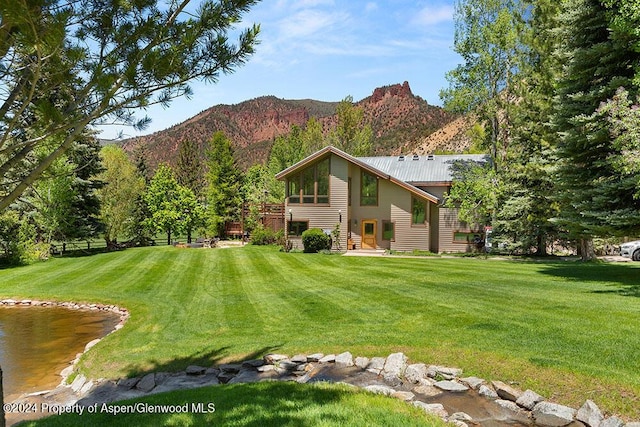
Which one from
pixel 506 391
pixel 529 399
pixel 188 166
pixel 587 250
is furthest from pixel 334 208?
pixel 188 166

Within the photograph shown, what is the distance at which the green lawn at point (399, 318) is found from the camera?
246 inches

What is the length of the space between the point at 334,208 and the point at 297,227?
8.91 feet

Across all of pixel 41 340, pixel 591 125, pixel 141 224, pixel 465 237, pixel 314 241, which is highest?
pixel 591 125

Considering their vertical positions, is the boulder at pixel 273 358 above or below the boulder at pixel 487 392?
Result: below

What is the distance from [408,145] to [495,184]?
59.2 meters

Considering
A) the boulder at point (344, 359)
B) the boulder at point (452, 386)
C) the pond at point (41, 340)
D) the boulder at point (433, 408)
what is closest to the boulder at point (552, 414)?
the boulder at point (452, 386)

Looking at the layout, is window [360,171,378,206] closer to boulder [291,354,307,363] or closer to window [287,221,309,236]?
window [287,221,309,236]

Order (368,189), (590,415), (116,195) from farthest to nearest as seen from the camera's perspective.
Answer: (116,195) < (368,189) < (590,415)

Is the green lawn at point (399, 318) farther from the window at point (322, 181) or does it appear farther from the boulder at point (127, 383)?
the window at point (322, 181)

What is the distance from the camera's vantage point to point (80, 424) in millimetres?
4848

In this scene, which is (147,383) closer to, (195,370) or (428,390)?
(195,370)

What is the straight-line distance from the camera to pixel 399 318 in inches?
365

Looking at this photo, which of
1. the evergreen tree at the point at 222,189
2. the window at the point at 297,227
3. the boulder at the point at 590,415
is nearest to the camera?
the boulder at the point at 590,415

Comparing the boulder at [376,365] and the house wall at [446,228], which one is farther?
the house wall at [446,228]
